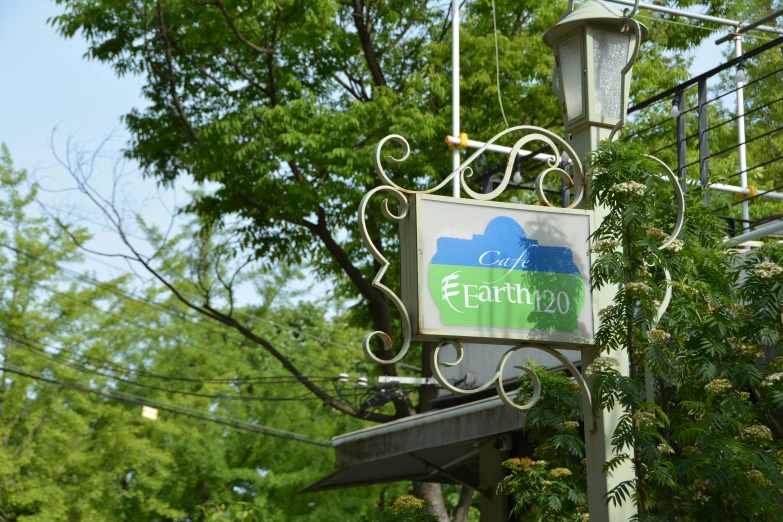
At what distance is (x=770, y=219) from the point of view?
275 inches

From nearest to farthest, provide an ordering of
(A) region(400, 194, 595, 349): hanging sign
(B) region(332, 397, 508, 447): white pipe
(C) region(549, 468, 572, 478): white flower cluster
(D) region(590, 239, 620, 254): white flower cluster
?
(A) region(400, 194, 595, 349): hanging sign < (D) region(590, 239, 620, 254): white flower cluster < (C) region(549, 468, 572, 478): white flower cluster < (B) region(332, 397, 508, 447): white pipe

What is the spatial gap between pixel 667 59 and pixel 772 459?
57.3 ft

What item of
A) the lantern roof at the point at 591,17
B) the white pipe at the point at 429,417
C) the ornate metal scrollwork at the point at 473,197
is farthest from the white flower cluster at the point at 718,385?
the white pipe at the point at 429,417

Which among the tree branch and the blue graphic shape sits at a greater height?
the tree branch

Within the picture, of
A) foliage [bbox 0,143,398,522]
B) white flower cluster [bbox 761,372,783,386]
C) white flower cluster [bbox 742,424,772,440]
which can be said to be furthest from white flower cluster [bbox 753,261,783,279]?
foliage [bbox 0,143,398,522]

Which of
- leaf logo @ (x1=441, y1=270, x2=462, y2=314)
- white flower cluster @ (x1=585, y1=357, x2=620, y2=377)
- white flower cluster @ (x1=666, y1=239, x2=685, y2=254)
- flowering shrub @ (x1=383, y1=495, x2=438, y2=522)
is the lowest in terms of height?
flowering shrub @ (x1=383, y1=495, x2=438, y2=522)

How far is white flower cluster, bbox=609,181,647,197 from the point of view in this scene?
4.09 m

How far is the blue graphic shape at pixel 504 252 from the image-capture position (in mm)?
3945

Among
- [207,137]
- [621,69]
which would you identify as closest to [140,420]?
[207,137]

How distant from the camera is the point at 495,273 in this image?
13.0ft

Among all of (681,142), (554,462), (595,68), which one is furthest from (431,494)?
(595,68)

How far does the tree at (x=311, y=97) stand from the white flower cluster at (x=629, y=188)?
10.7 meters

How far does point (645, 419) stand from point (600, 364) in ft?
0.94

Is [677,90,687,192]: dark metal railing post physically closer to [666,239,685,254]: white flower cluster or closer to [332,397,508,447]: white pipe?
[332,397,508,447]: white pipe
